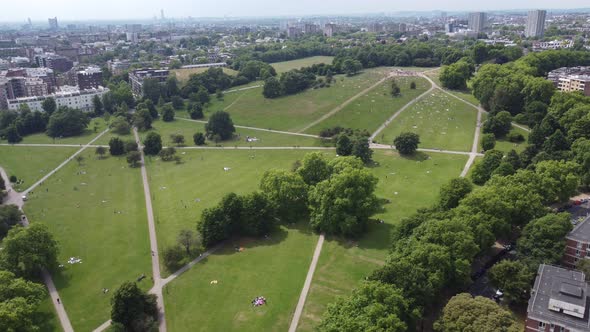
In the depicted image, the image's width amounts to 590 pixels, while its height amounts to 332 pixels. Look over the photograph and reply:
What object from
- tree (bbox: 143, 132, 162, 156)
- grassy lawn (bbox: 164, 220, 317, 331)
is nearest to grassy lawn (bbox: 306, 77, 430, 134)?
tree (bbox: 143, 132, 162, 156)

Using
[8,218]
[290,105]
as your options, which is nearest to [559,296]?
[8,218]

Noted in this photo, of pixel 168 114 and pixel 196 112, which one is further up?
pixel 196 112

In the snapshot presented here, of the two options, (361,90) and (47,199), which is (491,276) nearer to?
(47,199)

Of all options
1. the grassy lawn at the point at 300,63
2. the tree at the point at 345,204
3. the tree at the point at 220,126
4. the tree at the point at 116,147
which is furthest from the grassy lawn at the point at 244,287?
the grassy lawn at the point at 300,63

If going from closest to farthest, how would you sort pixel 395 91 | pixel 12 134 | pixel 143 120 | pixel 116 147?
pixel 116 147 → pixel 12 134 → pixel 143 120 → pixel 395 91

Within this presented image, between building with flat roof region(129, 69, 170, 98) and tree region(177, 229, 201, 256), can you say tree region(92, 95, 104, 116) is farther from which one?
A: tree region(177, 229, 201, 256)

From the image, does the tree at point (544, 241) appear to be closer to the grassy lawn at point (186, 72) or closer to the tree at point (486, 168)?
the tree at point (486, 168)

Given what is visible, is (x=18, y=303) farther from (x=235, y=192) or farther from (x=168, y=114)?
(x=168, y=114)
